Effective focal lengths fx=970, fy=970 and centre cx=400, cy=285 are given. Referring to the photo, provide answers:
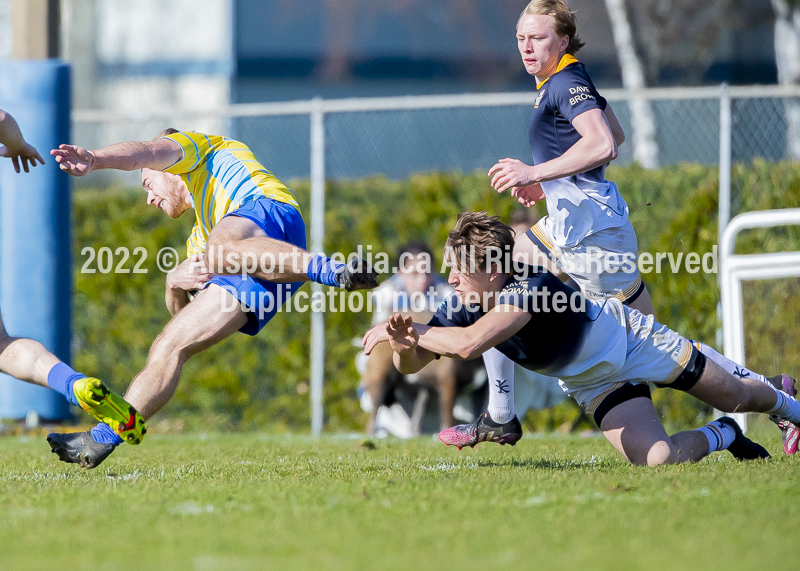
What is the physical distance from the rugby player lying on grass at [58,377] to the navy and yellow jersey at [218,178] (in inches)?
33.0

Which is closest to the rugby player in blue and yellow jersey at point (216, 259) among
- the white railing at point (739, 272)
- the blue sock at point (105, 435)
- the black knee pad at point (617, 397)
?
the blue sock at point (105, 435)

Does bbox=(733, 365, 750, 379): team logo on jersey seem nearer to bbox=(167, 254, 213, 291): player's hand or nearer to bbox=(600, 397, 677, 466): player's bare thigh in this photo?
bbox=(600, 397, 677, 466): player's bare thigh

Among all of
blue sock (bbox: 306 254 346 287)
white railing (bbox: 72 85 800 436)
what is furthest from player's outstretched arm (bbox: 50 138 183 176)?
white railing (bbox: 72 85 800 436)

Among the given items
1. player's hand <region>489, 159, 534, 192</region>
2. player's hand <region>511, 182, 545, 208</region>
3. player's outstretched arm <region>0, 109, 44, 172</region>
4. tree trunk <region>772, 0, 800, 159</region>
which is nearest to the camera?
player's hand <region>489, 159, 534, 192</region>

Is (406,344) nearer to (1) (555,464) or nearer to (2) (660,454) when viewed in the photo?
(1) (555,464)

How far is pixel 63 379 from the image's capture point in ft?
15.0

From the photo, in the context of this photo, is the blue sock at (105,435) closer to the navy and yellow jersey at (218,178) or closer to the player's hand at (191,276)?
the player's hand at (191,276)

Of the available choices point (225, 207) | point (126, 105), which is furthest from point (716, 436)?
point (126, 105)

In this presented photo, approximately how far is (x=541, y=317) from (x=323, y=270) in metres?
1.04

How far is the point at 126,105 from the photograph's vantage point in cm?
2053

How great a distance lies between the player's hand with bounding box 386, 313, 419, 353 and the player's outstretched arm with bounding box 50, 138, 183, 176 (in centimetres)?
163

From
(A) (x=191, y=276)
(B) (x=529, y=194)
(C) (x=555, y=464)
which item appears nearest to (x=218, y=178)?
(A) (x=191, y=276)

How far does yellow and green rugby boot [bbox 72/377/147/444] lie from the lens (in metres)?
4.37

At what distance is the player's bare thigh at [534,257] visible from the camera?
536 cm
